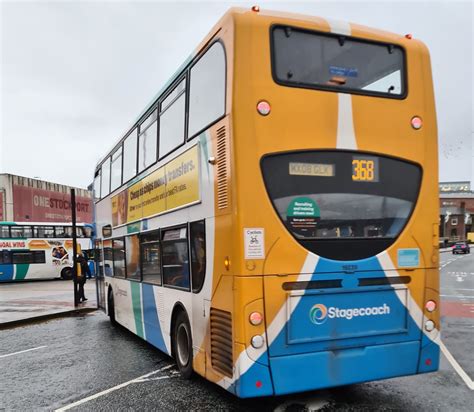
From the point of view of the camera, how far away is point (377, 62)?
5.39 metres

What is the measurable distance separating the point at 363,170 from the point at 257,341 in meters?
2.08

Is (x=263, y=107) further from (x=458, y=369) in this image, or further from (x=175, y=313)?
(x=458, y=369)

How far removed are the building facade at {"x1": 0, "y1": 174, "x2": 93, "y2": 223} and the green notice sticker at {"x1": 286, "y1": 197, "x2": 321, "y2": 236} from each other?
31.8m

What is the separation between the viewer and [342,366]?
486cm

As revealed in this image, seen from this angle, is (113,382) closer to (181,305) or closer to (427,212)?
(181,305)

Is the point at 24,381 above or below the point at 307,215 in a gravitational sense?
below

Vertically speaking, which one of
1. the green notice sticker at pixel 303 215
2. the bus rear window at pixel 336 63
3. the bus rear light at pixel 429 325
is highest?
the bus rear window at pixel 336 63

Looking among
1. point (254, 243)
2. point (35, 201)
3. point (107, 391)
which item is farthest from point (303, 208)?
point (35, 201)

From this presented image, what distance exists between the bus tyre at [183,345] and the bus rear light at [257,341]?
1672 millimetres

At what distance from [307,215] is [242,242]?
0.75 meters

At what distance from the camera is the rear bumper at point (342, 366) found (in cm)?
463

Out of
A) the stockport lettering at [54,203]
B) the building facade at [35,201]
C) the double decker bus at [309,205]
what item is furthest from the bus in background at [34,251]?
the double decker bus at [309,205]

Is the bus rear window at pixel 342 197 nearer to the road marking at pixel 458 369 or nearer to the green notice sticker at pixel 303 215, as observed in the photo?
the green notice sticker at pixel 303 215

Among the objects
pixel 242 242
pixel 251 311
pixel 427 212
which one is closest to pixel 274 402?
pixel 251 311
